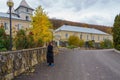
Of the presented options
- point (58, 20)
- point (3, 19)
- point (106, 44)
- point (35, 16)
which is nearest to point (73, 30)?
point (106, 44)

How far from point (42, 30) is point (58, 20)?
2548 inches

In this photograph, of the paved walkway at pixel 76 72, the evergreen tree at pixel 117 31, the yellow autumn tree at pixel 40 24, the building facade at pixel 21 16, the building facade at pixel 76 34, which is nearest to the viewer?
the paved walkway at pixel 76 72

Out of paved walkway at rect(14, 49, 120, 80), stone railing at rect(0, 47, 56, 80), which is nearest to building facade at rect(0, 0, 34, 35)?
paved walkway at rect(14, 49, 120, 80)

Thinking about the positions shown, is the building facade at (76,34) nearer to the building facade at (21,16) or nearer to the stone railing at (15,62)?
the building facade at (21,16)

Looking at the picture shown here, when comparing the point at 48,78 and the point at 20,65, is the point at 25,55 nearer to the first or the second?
the point at 20,65

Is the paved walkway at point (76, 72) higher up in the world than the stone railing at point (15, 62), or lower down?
lower down

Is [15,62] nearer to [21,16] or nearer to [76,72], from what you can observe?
[76,72]

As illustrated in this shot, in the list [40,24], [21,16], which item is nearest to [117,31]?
[40,24]

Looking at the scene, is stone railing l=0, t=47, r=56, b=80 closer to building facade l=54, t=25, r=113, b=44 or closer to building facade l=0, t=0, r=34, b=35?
building facade l=0, t=0, r=34, b=35

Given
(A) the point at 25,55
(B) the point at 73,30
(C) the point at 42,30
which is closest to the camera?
(A) the point at 25,55

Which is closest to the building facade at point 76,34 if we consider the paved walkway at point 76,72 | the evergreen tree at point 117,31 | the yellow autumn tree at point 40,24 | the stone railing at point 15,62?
the yellow autumn tree at point 40,24

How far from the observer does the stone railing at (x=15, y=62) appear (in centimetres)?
787

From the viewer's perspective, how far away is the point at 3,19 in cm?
4600

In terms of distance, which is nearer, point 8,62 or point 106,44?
point 8,62
